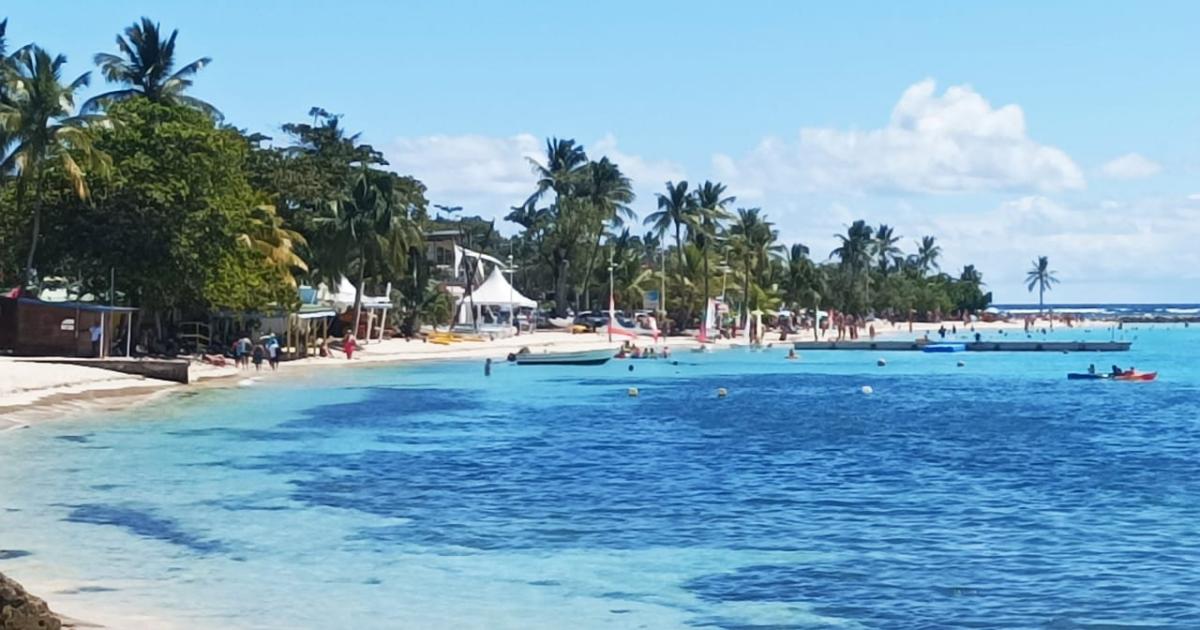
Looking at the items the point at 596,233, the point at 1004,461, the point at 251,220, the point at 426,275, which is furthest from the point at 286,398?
the point at 596,233

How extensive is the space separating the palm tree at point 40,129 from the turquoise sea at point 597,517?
362 inches

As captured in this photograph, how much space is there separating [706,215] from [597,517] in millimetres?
90816

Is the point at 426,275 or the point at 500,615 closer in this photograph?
the point at 500,615

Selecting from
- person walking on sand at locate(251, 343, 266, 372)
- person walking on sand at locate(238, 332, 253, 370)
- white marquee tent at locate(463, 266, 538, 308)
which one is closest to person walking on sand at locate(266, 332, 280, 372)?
person walking on sand at locate(251, 343, 266, 372)

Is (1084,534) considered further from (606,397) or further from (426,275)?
(426,275)

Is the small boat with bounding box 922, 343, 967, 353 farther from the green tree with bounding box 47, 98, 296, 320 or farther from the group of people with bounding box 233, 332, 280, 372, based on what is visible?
the green tree with bounding box 47, 98, 296, 320

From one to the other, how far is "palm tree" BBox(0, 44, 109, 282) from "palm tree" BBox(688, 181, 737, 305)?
215ft

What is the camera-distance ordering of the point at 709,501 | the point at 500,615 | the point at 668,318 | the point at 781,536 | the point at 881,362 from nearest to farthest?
the point at 500,615, the point at 781,536, the point at 709,501, the point at 881,362, the point at 668,318

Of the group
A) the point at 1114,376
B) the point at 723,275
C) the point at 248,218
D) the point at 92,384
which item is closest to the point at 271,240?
the point at 248,218

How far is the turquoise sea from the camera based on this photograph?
14.4 m

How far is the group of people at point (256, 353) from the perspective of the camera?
5453 cm

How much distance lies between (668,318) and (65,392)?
7553cm

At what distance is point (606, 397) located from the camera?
50.6 metres

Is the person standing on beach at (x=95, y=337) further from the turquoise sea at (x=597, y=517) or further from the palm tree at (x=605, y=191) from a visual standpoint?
the palm tree at (x=605, y=191)
